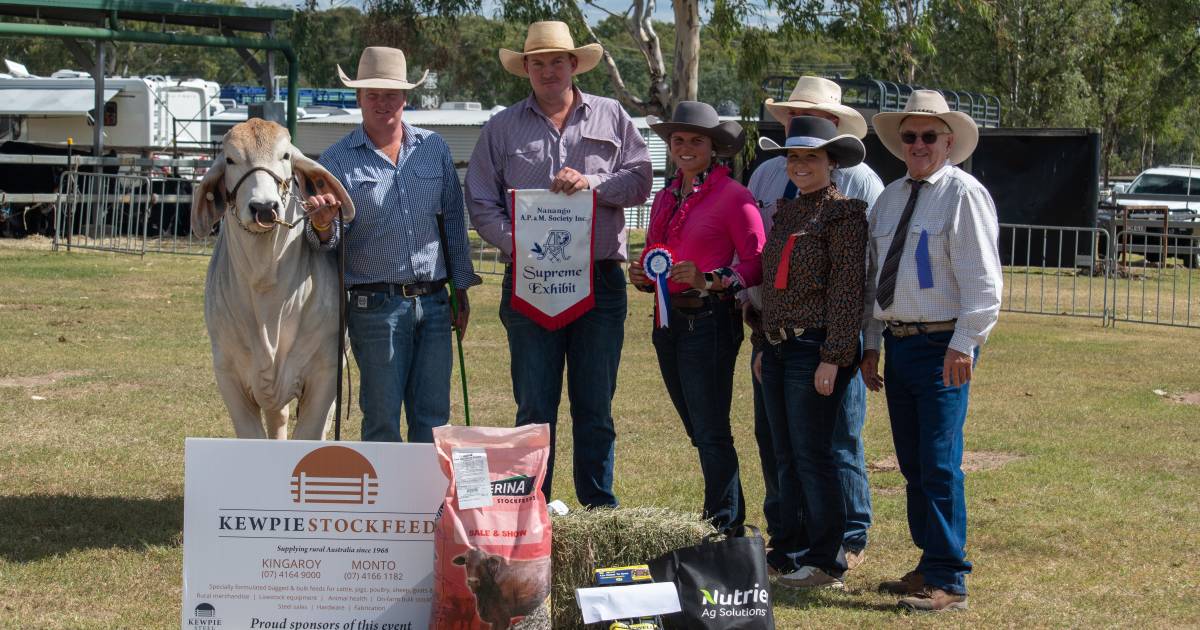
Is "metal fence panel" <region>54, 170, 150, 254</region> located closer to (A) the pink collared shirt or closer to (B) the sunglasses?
(A) the pink collared shirt

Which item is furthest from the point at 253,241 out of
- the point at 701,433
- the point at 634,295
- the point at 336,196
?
the point at 634,295

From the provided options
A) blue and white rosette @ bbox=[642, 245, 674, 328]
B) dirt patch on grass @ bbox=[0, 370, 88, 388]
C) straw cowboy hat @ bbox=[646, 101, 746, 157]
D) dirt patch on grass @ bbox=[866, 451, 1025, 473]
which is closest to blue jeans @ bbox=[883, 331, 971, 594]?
blue and white rosette @ bbox=[642, 245, 674, 328]

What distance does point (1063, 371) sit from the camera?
11617 millimetres

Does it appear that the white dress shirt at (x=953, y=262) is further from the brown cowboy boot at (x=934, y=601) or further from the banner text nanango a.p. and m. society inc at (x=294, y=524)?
the banner text nanango a.p. and m. society inc at (x=294, y=524)

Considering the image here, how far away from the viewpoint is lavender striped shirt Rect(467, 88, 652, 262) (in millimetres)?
5520

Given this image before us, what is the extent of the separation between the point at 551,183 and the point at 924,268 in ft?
5.16

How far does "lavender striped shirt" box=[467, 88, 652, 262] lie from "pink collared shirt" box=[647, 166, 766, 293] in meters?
0.27

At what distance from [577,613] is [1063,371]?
8.25 metres

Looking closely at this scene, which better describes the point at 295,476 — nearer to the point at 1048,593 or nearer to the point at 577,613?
the point at 577,613

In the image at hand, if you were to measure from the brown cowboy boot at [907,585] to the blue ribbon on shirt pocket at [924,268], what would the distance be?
120 cm

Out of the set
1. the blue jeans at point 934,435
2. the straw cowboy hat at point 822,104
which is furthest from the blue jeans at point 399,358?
the blue jeans at point 934,435

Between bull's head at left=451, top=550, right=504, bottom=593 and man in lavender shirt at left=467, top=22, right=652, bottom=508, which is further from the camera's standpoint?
man in lavender shirt at left=467, top=22, right=652, bottom=508

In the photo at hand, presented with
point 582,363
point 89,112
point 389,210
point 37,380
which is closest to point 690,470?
point 582,363

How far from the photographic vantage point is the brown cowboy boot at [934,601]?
16.6ft
